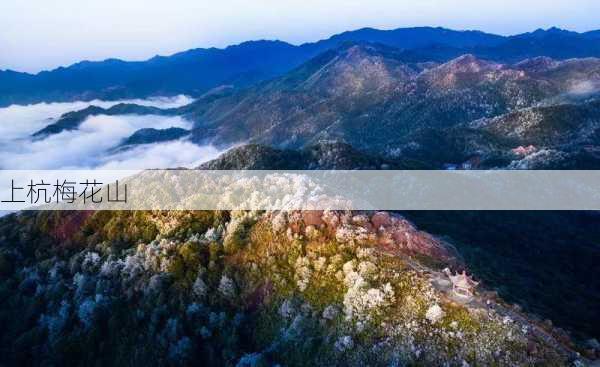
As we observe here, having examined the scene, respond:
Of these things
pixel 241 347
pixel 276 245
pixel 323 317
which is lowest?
pixel 241 347

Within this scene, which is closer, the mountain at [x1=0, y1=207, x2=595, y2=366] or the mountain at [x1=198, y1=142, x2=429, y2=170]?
the mountain at [x1=0, y1=207, x2=595, y2=366]

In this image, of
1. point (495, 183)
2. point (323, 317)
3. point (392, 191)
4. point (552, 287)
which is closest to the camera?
point (323, 317)

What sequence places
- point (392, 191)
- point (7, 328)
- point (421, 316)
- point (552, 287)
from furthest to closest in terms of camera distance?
point (392, 191) < point (552, 287) < point (7, 328) < point (421, 316)

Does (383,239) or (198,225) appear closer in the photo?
(383,239)

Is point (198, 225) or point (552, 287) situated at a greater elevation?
point (198, 225)

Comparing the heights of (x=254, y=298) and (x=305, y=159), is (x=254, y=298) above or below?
below

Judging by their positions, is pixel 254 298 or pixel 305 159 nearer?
pixel 254 298

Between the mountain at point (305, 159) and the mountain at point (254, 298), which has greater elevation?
the mountain at point (305, 159)

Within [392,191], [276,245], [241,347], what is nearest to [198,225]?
[276,245]

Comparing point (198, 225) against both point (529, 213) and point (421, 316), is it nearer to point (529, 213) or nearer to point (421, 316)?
point (421, 316)

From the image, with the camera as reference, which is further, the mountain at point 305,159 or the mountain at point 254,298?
the mountain at point 305,159

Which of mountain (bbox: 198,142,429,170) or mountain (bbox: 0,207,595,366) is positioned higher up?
mountain (bbox: 198,142,429,170)
